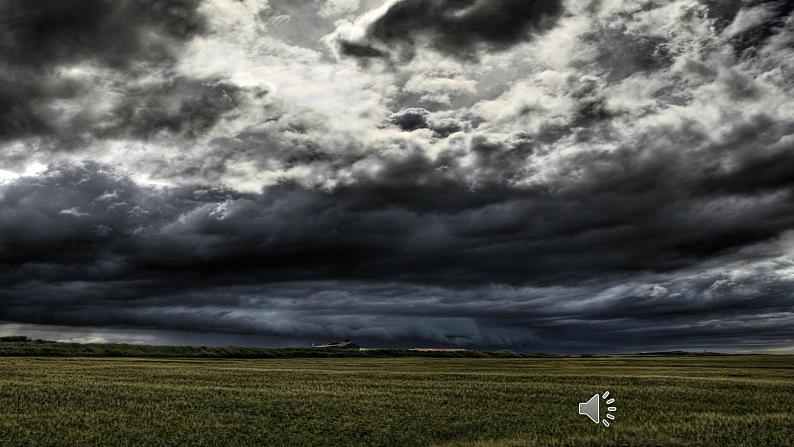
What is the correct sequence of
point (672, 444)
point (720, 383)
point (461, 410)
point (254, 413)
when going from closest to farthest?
point (672, 444), point (254, 413), point (461, 410), point (720, 383)

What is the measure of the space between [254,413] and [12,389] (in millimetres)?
20888

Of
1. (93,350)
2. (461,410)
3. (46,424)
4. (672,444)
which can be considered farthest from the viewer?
(93,350)

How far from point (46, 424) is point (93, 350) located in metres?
151

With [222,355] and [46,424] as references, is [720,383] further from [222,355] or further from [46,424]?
[222,355]

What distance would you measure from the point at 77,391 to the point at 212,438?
20174 mm

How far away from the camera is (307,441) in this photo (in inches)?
1030

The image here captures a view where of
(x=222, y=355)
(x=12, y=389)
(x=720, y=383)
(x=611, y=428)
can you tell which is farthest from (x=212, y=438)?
(x=222, y=355)

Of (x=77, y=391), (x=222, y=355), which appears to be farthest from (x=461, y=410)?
(x=222, y=355)

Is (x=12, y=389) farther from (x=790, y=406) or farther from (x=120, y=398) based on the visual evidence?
(x=790, y=406)

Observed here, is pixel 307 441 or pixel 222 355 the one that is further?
pixel 222 355

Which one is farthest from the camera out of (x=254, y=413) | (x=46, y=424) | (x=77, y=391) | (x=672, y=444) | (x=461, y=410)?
(x=77, y=391)

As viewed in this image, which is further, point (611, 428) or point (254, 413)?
point (254, 413)

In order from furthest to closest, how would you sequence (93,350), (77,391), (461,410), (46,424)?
(93,350), (77,391), (461,410), (46,424)

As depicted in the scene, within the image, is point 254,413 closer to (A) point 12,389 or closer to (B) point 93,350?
(A) point 12,389
